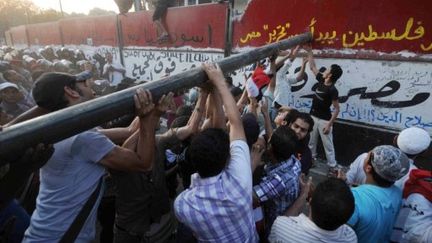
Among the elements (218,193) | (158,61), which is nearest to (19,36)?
(158,61)

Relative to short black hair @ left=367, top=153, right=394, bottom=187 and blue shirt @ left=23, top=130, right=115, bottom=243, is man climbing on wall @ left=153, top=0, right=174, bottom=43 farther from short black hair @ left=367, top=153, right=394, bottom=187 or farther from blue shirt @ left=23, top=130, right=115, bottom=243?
short black hair @ left=367, top=153, right=394, bottom=187

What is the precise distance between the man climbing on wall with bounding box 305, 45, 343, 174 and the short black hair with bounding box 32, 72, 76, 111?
3.78 metres

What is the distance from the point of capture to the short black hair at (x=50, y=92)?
1.66 metres

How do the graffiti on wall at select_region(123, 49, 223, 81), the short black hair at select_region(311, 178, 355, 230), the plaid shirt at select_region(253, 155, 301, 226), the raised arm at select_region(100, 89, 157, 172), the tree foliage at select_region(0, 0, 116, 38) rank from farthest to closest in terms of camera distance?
1. the tree foliage at select_region(0, 0, 116, 38)
2. the graffiti on wall at select_region(123, 49, 223, 81)
3. the plaid shirt at select_region(253, 155, 301, 226)
4. the raised arm at select_region(100, 89, 157, 172)
5. the short black hair at select_region(311, 178, 355, 230)

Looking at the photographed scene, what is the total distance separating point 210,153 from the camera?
146 cm

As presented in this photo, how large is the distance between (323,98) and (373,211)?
312 cm

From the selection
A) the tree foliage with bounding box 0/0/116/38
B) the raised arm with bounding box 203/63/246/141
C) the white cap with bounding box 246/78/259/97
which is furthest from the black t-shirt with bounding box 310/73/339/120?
the tree foliage with bounding box 0/0/116/38

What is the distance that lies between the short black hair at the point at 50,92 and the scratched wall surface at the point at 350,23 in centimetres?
423

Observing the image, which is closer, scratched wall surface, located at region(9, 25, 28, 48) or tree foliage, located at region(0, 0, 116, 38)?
scratched wall surface, located at region(9, 25, 28, 48)

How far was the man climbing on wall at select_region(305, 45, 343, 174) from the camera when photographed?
4.56m

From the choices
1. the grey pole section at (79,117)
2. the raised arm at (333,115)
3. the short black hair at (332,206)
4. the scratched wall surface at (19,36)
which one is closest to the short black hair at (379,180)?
the short black hair at (332,206)

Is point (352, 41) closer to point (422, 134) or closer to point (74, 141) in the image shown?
point (422, 134)

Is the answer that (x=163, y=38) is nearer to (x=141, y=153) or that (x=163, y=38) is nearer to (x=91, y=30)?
(x=91, y=30)

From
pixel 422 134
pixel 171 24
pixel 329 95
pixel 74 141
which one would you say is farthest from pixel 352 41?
pixel 171 24
